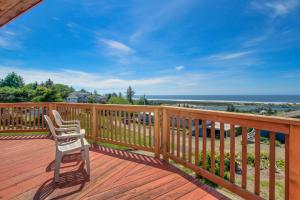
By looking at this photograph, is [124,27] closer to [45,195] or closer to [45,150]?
[45,150]

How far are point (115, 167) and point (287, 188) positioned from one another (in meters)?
2.26

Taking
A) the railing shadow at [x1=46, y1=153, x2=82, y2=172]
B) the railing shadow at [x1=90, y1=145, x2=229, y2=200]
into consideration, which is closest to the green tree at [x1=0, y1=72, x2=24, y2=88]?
the railing shadow at [x1=46, y1=153, x2=82, y2=172]

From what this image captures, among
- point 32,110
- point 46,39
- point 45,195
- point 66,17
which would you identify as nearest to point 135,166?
point 45,195

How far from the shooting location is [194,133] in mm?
2852

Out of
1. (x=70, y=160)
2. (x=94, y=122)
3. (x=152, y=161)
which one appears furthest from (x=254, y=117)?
(x=94, y=122)

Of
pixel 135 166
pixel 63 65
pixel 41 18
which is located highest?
pixel 63 65

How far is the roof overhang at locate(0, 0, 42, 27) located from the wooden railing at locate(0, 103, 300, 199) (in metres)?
2.19

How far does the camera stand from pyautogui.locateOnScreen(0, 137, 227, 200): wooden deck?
2070 millimetres

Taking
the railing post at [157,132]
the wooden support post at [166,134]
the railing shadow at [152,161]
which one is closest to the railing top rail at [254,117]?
the wooden support post at [166,134]

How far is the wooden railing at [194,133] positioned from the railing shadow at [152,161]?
0.12 m

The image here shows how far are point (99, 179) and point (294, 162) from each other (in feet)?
7.34

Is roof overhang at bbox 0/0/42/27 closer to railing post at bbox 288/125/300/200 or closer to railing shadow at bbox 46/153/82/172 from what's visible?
railing shadow at bbox 46/153/82/172

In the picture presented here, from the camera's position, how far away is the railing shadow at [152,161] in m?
2.19

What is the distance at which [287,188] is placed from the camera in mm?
1498
